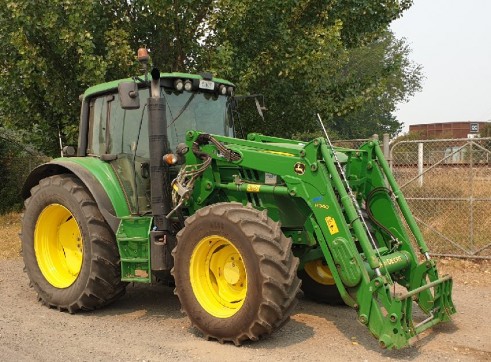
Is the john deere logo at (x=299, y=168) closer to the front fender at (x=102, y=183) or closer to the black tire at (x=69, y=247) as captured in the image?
the front fender at (x=102, y=183)

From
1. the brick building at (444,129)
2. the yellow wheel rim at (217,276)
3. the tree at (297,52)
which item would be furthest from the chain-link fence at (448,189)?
the brick building at (444,129)

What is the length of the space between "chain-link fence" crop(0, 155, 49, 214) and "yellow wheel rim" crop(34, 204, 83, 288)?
364 inches

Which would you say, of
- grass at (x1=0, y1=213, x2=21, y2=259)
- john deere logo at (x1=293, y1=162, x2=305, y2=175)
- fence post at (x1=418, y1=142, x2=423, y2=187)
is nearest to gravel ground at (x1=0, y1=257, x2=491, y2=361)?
john deere logo at (x1=293, y1=162, x2=305, y2=175)

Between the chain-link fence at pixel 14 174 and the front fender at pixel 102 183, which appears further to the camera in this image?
the chain-link fence at pixel 14 174

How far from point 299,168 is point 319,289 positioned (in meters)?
1.88

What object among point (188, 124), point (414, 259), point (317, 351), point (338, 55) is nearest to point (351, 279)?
point (317, 351)

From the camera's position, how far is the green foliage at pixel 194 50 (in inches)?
339

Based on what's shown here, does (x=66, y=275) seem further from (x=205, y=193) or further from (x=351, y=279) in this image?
(x=351, y=279)

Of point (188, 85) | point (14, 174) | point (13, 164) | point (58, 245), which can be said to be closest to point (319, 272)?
point (188, 85)

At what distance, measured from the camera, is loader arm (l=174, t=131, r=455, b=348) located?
14.1ft

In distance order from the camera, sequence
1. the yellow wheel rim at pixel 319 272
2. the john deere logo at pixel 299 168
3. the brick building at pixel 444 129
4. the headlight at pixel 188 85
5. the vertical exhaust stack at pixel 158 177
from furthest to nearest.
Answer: the brick building at pixel 444 129, the yellow wheel rim at pixel 319 272, the headlight at pixel 188 85, the vertical exhaust stack at pixel 158 177, the john deere logo at pixel 299 168

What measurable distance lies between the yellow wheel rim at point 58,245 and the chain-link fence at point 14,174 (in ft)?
30.3

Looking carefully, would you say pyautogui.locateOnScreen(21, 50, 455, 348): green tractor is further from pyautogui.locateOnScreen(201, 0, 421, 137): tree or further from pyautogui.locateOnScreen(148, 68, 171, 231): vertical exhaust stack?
pyautogui.locateOnScreen(201, 0, 421, 137): tree

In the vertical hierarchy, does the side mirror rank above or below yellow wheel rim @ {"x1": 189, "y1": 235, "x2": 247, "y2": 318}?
above
